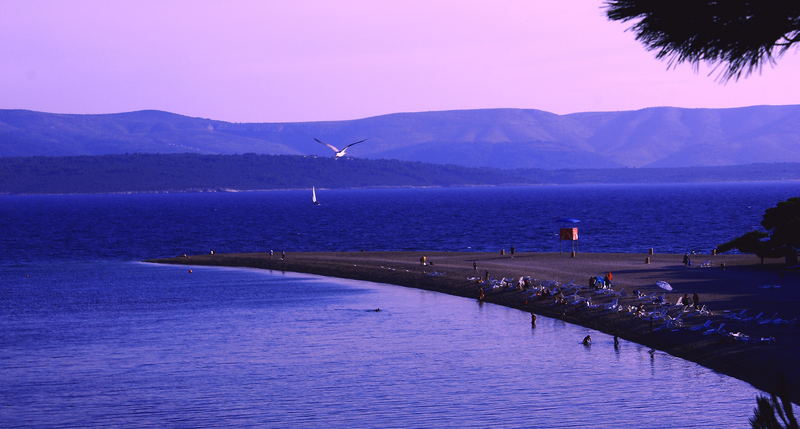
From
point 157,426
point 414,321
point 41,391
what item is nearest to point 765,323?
point 414,321

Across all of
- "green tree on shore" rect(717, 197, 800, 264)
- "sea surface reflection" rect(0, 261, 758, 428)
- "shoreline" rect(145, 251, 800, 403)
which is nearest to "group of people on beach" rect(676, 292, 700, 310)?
"shoreline" rect(145, 251, 800, 403)

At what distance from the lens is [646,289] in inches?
2269

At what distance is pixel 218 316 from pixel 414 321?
1180 cm

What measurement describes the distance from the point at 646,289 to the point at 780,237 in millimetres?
11913

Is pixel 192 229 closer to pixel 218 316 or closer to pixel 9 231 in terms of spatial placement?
pixel 9 231

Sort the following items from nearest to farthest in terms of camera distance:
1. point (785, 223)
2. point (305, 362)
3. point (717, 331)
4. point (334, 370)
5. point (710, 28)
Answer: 1. point (710, 28)
2. point (334, 370)
3. point (717, 331)
4. point (305, 362)
5. point (785, 223)

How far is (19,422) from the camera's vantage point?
3388 cm

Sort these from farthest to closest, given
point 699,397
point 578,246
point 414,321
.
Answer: point 578,246 < point 414,321 < point 699,397

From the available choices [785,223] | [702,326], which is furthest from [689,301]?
[785,223]

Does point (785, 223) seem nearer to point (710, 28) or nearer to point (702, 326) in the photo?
point (702, 326)

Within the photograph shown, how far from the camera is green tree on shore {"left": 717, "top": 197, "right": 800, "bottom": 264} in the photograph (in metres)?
62.6

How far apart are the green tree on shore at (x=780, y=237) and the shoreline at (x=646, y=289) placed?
1183 millimetres

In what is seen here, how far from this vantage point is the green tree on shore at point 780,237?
6262 centimetres

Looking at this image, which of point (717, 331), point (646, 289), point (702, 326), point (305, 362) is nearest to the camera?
point (717, 331)
